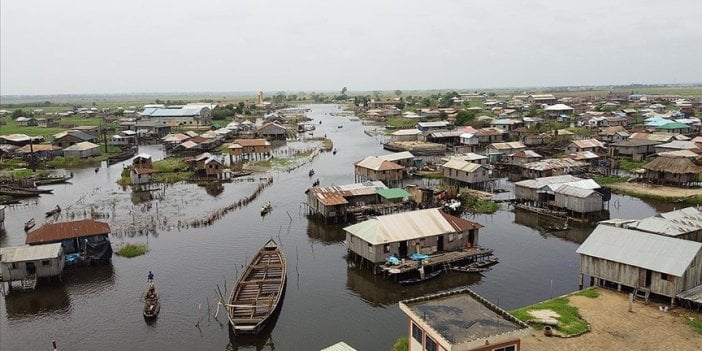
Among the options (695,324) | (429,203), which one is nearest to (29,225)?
(429,203)

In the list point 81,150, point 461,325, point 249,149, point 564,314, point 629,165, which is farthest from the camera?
point 249,149

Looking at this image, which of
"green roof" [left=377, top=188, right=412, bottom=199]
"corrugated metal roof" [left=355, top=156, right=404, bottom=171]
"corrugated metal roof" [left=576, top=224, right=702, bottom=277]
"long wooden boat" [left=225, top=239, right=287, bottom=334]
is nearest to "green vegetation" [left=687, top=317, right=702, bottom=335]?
"corrugated metal roof" [left=576, top=224, right=702, bottom=277]

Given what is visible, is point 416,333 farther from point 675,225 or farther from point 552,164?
point 552,164

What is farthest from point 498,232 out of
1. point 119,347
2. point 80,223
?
point 80,223

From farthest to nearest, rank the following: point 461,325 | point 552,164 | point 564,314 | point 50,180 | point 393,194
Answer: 1. point 50,180
2. point 552,164
3. point 393,194
4. point 564,314
5. point 461,325

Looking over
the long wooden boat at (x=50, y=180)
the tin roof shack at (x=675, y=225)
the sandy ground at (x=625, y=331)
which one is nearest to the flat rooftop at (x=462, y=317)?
the sandy ground at (x=625, y=331)
